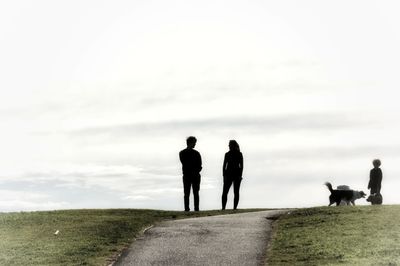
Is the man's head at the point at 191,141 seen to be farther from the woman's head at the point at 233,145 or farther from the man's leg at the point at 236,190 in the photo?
the man's leg at the point at 236,190

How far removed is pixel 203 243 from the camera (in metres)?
17.3

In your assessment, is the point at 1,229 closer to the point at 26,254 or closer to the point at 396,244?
the point at 26,254

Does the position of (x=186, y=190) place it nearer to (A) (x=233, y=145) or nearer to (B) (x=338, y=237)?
(A) (x=233, y=145)

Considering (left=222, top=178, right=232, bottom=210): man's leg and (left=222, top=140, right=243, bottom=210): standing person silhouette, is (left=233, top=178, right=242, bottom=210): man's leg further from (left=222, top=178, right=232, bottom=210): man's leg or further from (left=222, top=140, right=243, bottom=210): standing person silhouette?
(left=222, top=178, right=232, bottom=210): man's leg

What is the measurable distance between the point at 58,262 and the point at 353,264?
674cm

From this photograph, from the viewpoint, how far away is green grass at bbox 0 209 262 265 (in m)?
16.6

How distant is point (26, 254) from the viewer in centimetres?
1716

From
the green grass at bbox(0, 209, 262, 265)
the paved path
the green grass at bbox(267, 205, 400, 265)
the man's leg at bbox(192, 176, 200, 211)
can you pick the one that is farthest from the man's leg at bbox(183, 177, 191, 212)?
the green grass at bbox(267, 205, 400, 265)

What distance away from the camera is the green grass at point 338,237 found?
1525 cm

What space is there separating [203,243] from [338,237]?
11.8 ft

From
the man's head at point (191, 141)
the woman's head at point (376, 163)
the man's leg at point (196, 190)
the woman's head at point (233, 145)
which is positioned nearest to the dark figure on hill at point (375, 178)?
the woman's head at point (376, 163)

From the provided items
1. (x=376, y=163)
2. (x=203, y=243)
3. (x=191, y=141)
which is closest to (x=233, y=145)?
(x=191, y=141)

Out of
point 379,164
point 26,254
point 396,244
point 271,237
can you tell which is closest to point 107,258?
point 26,254

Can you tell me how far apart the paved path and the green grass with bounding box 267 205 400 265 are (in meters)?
0.50
